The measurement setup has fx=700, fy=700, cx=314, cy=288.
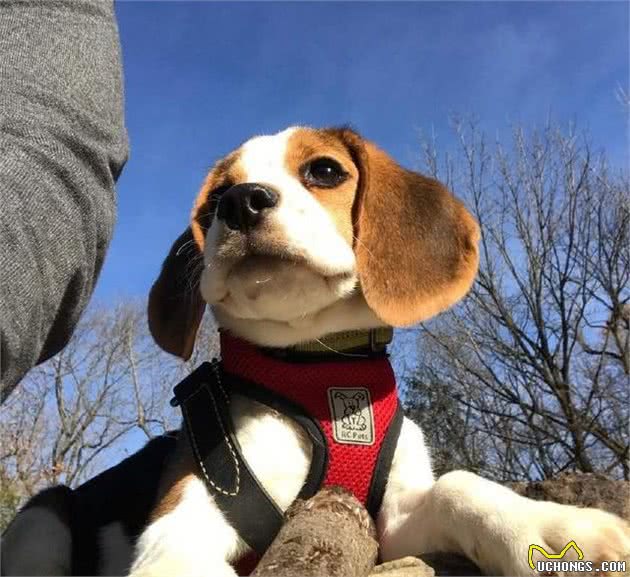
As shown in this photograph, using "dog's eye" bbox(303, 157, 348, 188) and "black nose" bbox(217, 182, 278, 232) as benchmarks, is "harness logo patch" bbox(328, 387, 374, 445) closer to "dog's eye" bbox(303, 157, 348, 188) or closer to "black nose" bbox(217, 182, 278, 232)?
"black nose" bbox(217, 182, 278, 232)

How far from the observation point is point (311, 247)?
227 cm

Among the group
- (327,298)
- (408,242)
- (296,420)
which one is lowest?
(296,420)

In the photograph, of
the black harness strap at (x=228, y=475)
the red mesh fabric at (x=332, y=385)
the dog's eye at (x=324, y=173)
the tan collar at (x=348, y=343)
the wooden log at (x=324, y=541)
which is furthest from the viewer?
the dog's eye at (x=324, y=173)

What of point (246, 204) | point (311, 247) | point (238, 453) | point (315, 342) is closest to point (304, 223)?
point (311, 247)

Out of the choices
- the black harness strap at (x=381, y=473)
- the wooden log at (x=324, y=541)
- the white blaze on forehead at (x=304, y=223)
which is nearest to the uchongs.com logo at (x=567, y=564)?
the wooden log at (x=324, y=541)

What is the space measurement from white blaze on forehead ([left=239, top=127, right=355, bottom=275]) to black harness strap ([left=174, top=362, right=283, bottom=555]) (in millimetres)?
560

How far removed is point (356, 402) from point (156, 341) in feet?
3.30

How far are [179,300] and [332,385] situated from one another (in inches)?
35.3

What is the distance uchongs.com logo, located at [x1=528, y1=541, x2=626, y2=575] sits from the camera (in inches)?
62.3

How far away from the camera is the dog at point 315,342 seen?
1878mm

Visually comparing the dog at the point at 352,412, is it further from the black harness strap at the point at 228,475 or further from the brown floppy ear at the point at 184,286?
the brown floppy ear at the point at 184,286

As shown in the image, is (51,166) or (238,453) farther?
(238,453)

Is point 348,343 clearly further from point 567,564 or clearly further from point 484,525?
point 567,564

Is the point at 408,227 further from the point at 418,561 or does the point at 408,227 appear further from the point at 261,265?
the point at 418,561
